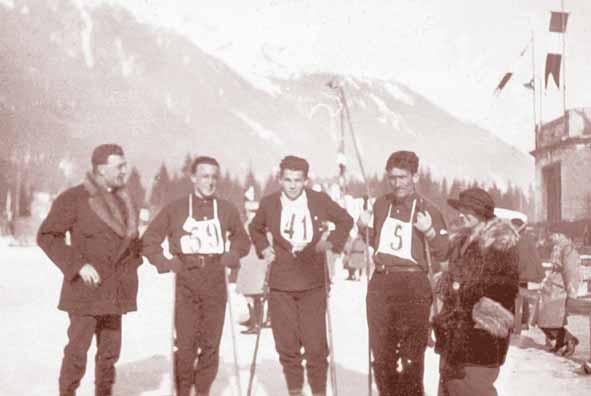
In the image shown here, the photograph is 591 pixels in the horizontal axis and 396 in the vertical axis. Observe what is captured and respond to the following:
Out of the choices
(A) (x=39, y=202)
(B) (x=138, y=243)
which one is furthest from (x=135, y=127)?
(B) (x=138, y=243)

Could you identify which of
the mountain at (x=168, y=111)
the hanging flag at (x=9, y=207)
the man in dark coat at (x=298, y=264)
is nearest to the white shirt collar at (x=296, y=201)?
the man in dark coat at (x=298, y=264)

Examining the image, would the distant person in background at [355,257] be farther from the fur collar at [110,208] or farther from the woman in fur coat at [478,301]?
the woman in fur coat at [478,301]

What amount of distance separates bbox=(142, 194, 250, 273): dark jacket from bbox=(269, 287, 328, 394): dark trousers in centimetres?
39

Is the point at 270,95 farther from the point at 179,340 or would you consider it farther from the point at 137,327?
the point at 179,340

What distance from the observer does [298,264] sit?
13.5ft

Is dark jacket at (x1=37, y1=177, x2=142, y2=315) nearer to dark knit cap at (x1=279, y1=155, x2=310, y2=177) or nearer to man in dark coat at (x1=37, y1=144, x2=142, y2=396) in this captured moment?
man in dark coat at (x1=37, y1=144, x2=142, y2=396)

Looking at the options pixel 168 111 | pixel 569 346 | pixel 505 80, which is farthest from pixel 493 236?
pixel 168 111

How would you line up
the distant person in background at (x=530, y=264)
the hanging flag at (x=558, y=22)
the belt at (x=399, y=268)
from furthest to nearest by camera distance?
1. the hanging flag at (x=558, y=22)
2. the distant person in background at (x=530, y=264)
3. the belt at (x=399, y=268)

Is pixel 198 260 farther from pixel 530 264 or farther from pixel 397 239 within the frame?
pixel 530 264

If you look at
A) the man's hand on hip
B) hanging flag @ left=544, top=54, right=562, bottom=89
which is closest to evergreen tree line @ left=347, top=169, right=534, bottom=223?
hanging flag @ left=544, top=54, right=562, bottom=89

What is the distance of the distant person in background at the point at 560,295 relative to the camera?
6691 millimetres

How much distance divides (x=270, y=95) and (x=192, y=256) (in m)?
47.6

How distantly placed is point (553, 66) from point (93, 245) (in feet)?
46.0

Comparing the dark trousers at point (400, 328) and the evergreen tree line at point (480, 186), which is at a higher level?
the evergreen tree line at point (480, 186)
